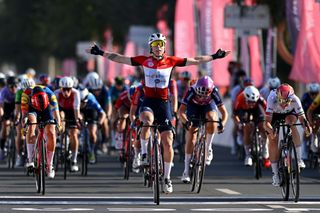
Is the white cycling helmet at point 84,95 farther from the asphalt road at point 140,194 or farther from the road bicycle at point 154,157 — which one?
the road bicycle at point 154,157

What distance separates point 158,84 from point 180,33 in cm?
2685

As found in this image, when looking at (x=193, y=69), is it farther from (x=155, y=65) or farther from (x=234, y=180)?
(x=155, y=65)

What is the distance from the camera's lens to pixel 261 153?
25406 mm

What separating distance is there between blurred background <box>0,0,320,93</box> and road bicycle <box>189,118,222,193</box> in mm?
9108

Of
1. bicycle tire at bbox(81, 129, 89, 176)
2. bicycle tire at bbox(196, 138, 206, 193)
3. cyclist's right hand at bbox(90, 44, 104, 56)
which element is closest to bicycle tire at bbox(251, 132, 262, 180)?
bicycle tire at bbox(81, 129, 89, 176)

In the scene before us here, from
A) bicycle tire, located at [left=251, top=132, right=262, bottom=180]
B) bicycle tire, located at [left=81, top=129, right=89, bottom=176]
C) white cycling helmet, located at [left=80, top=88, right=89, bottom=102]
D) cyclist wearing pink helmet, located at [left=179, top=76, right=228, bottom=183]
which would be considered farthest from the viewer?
white cycling helmet, located at [left=80, top=88, right=89, bottom=102]

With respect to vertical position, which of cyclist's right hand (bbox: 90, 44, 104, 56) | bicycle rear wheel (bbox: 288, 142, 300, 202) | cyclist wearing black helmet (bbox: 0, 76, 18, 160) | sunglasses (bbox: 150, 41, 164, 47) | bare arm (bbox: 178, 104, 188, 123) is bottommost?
bicycle rear wheel (bbox: 288, 142, 300, 202)

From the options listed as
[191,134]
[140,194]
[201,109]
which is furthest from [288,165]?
[191,134]

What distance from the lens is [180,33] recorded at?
45.7m

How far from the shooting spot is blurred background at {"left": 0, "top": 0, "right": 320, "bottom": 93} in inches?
1222

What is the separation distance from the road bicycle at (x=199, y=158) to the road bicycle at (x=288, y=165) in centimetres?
140

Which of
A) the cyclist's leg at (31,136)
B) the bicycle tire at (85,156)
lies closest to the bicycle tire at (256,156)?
the bicycle tire at (85,156)

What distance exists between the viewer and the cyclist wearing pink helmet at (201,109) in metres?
20.2

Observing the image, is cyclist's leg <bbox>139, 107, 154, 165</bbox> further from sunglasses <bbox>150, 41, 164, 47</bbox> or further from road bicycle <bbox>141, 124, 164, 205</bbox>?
sunglasses <bbox>150, 41, 164, 47</bbox>
